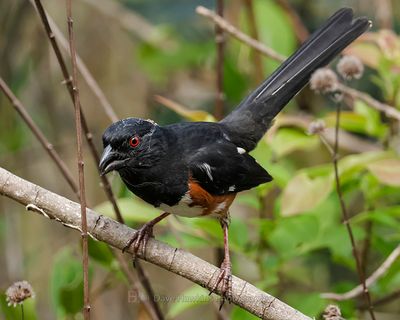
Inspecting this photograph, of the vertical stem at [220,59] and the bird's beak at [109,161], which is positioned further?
the vertical stem at [220,59]

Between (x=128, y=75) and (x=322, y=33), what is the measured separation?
9.39 ft

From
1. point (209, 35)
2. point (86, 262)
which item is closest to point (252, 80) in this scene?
point (209, 35)

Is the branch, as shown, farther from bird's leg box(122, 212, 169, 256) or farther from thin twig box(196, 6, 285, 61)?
Answer: thin twig box(196, 6, 285, 61)

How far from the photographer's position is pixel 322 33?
3.69 metres

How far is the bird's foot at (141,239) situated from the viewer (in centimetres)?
269

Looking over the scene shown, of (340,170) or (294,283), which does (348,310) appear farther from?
(294,283)

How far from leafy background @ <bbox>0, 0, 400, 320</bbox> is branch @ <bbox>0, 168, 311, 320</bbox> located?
51cm

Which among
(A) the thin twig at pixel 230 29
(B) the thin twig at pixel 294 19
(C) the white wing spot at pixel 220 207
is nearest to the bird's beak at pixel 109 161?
(C) the white wing spot at pixel 220 207

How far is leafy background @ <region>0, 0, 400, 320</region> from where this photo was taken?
3.29 m

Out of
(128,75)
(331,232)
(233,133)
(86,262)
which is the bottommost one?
(331,232)

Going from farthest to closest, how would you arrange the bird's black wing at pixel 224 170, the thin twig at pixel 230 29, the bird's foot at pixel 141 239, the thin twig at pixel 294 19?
the thin twig at pixel 294 19, the thin twig at pixel 230 29, the bird's black wing at pixel 224 170, the bird's foot at pixel 141 239

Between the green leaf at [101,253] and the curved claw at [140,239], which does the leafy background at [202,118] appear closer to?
the green leaf at [101,253]

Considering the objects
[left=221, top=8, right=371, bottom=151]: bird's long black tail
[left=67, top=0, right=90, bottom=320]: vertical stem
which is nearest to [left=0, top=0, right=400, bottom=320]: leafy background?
[left=221, top=8, right=371, bottom=151]: bird's long black tail

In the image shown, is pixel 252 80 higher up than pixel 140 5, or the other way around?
pixel 140 5
